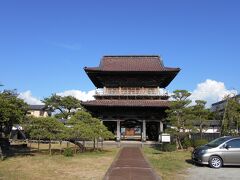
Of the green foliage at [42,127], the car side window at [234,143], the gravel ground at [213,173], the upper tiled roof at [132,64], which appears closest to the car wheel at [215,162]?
the gravel ground at [213,173]

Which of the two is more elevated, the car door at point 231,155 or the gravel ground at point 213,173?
the car door at point 231,155

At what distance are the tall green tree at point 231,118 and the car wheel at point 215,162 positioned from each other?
15.5 metres

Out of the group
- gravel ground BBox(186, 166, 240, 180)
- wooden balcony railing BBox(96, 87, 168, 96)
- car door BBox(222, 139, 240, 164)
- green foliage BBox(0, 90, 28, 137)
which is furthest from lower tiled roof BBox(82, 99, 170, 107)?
gravel ground BBox(186, 166, 240, 180)

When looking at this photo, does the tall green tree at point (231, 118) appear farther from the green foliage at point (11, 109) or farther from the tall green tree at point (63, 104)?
the tall green tree at point (63, 104)

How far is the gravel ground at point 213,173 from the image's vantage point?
12.6m

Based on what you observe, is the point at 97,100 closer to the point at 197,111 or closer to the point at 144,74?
the point at 144,74

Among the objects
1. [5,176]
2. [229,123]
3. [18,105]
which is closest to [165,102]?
[229,123]

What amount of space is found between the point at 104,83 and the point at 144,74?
14.9 ft

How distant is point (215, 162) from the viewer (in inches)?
618

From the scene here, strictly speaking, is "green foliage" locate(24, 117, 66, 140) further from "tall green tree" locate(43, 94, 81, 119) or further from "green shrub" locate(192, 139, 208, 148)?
"tall green tree" locate(43, 94, 81, 119)

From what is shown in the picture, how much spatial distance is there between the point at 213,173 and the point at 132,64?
23919 mm

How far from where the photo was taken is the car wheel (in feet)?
51.3

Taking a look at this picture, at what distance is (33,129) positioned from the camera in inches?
840

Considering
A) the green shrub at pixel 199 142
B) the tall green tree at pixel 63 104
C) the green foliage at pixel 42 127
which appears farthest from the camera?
the tall green tree at pixel 63 104
